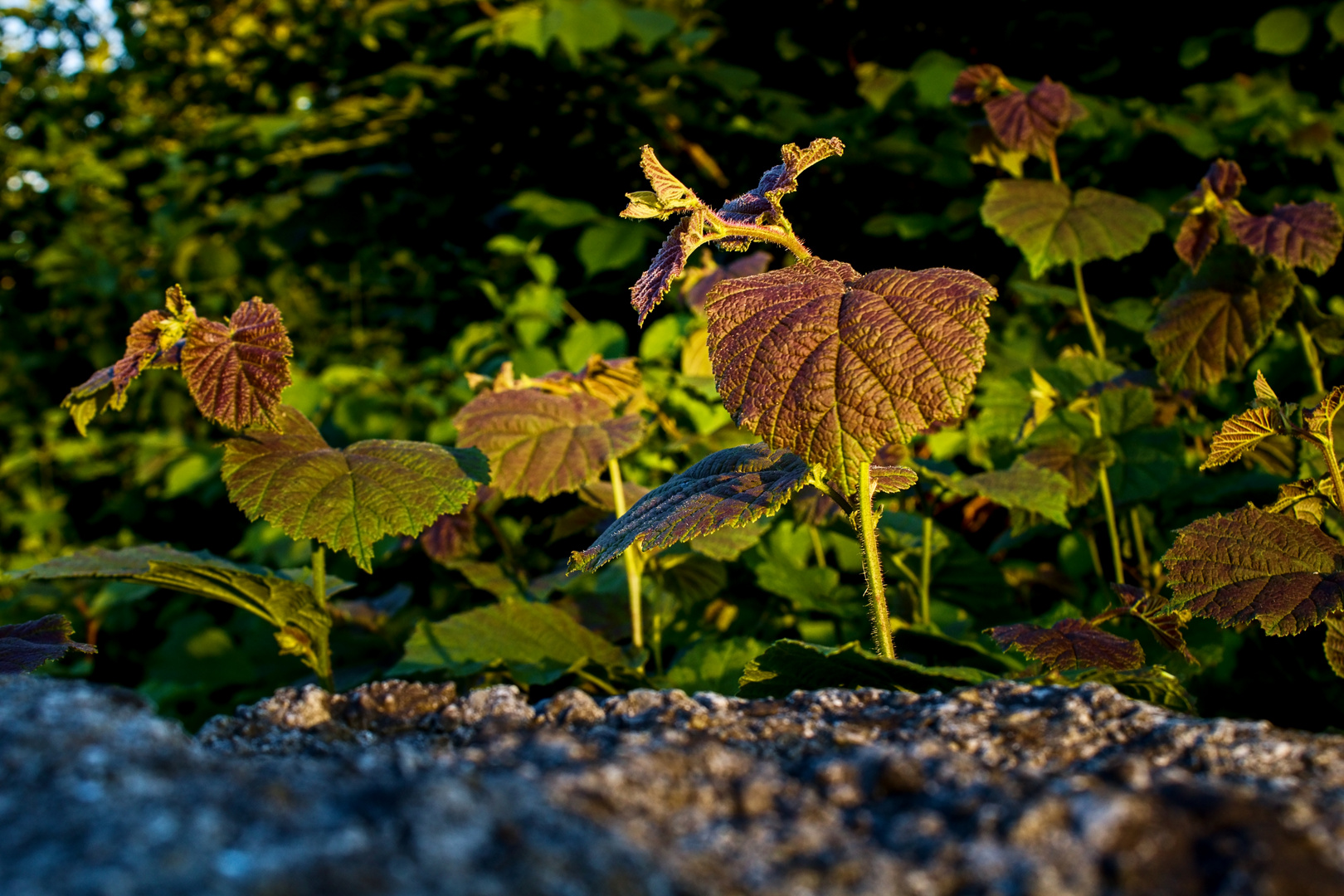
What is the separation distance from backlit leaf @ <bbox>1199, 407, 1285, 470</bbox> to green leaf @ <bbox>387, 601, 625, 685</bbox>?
40.6 inches

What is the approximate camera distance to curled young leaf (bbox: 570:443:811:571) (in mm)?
1359

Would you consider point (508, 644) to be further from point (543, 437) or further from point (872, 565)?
point (872, 565)

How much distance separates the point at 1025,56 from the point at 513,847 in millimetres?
4182

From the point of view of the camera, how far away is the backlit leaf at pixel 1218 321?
2324 mm

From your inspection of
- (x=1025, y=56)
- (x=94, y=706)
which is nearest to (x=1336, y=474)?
(x=94, y=706)

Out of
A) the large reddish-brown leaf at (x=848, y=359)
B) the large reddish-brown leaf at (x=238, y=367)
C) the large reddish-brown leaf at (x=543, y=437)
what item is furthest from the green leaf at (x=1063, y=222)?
the large reddish-brown leaf at (x=238, y=367)

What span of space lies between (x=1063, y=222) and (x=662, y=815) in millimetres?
2494

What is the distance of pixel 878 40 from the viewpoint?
429 centimetres

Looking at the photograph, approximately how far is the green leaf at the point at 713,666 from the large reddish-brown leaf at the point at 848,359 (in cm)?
74

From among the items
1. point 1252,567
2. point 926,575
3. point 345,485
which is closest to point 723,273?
point 926,575

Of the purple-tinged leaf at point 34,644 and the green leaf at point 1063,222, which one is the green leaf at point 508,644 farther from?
the green leaf at point 1063,222

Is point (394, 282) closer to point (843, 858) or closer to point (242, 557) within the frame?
point (242, 557)

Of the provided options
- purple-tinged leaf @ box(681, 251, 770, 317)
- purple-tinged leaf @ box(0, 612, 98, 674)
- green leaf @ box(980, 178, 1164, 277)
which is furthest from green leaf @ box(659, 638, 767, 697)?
green leaf @ box(980, 178, 1164, 277)

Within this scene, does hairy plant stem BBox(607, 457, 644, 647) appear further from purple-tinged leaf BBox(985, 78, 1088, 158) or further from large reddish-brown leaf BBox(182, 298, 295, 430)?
purple-tinged leaf BBox(985, 78, 1088, 158)
